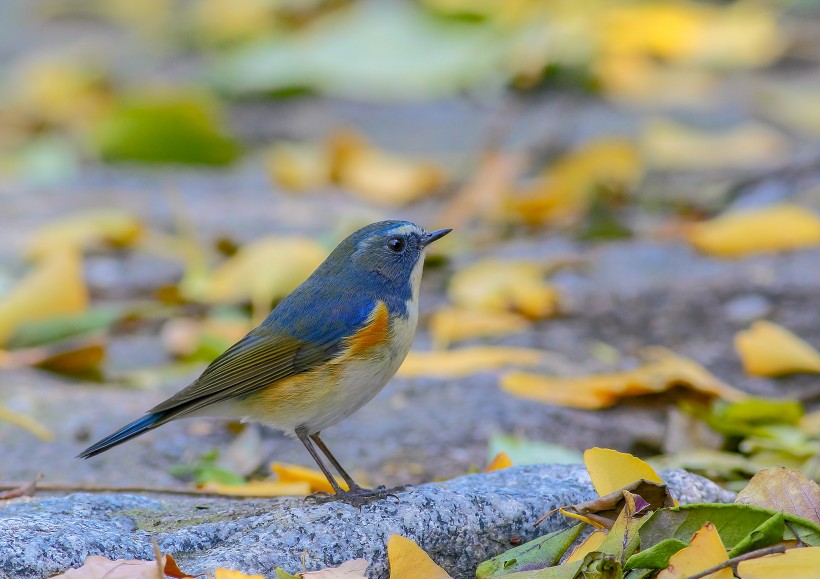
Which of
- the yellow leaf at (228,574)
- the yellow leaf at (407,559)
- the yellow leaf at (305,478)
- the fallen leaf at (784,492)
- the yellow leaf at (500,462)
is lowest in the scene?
the yellow leaf at (305,478)

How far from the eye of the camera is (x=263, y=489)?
3049mm

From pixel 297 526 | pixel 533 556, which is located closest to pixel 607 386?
pixel 533 556

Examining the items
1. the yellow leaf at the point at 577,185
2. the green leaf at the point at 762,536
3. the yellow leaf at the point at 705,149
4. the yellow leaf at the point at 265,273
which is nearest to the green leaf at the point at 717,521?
the green leaf at the point at 762,536

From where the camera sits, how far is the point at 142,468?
3525mm

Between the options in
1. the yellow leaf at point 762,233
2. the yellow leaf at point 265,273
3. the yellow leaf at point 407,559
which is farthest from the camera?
the yellow leaf at point 762,233

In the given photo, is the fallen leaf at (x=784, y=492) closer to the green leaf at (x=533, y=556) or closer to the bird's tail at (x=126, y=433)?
the green leaf at (x=533, y=556)

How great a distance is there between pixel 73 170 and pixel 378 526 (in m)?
4.88

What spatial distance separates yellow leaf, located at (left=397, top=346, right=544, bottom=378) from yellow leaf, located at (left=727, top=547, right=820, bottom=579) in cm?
207

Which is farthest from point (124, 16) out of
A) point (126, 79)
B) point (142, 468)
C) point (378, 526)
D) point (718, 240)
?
point (378, 526)

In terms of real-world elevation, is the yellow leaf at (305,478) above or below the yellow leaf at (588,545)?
below

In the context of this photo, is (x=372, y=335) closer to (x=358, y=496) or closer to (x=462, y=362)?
(x=358, y=496)

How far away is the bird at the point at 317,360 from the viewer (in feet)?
10.1

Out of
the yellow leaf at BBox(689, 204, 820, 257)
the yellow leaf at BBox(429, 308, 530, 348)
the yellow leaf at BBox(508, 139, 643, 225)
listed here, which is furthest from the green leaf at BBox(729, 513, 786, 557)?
the yellow leaf at BBox(508, 139, 643, 225)

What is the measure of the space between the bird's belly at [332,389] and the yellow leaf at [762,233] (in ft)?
7.63
